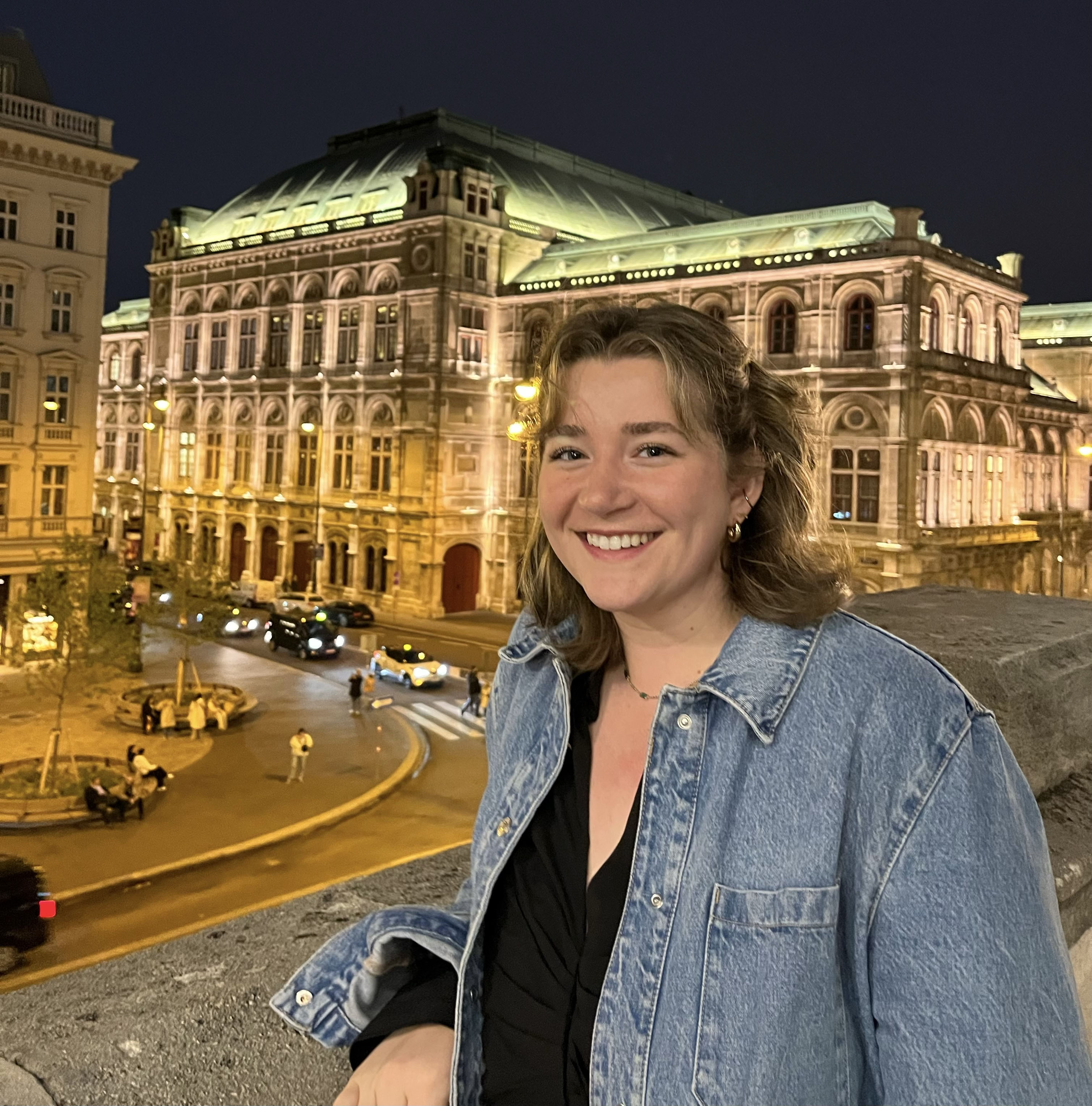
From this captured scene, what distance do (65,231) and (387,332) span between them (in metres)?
18.6

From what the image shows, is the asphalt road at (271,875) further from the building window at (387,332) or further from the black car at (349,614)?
the building window at (387,332)

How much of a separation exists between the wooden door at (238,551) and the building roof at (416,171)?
1753 cm

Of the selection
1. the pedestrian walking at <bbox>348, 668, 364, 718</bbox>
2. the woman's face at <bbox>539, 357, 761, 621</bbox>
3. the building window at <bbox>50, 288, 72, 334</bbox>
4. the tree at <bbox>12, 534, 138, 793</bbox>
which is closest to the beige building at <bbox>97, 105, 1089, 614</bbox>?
the building window at <bbox>50, 288, 72, 334</bbox>

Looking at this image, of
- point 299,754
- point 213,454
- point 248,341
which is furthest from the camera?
point 213,454

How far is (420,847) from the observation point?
68.7 feet

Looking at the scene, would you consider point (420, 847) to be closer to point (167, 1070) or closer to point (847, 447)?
point (167, 1070)

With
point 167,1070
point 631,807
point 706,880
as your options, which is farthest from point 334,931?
point 706,880

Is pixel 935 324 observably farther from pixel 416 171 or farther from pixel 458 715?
pixel 416 171

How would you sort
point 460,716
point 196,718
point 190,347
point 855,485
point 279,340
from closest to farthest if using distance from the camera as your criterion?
point 196,718, point 460,716, point 855,485, point 279,340, point 190,347

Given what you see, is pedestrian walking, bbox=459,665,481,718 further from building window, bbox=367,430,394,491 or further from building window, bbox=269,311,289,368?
building window, bbox=269,311,289,368

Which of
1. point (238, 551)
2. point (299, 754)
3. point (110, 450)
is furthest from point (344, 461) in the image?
point (299, 754)

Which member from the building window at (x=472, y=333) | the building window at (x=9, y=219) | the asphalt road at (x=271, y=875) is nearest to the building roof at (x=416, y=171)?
the building window at (x=472, y=333)

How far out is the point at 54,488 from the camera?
38219 mm

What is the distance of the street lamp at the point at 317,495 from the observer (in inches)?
2154
